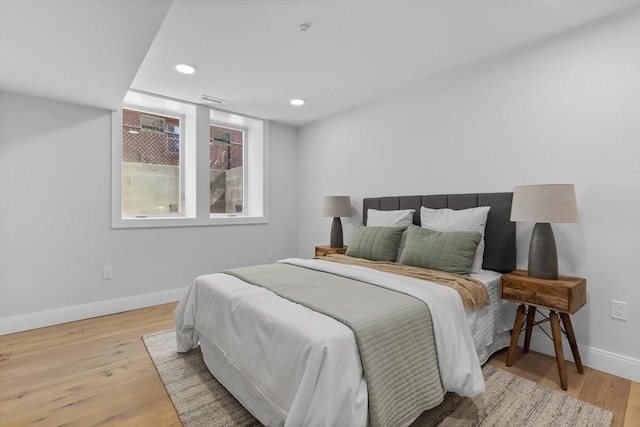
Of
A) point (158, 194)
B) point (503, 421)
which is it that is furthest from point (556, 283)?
point (158, 194)

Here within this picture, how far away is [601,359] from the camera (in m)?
2.11

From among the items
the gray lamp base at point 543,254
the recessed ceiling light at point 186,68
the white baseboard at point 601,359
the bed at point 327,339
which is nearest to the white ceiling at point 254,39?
the recessed ceiling light at point 186,68

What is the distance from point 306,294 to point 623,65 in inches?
101

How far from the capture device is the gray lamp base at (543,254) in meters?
2.05

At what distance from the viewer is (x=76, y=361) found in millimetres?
2244

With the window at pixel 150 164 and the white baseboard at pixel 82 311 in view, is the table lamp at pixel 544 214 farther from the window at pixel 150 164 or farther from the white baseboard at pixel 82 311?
the window at pixel 150 164

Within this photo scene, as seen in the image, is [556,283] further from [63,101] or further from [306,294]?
[63,101]

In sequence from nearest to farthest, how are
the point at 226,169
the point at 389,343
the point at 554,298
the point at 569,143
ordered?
the point at 389,343 < the point at 554,298 < the point at 569,143 < the point at 226,169

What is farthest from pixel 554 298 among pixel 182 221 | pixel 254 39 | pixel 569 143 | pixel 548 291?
pixel 182 221

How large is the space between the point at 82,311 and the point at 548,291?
4.00 meters

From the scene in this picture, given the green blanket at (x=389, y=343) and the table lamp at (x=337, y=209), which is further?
the table lamp at (x=337, y=209)

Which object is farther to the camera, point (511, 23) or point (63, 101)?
point (63, 101)

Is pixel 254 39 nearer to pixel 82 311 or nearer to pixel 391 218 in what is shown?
pixel 391 218

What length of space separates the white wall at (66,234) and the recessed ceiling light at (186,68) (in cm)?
110
